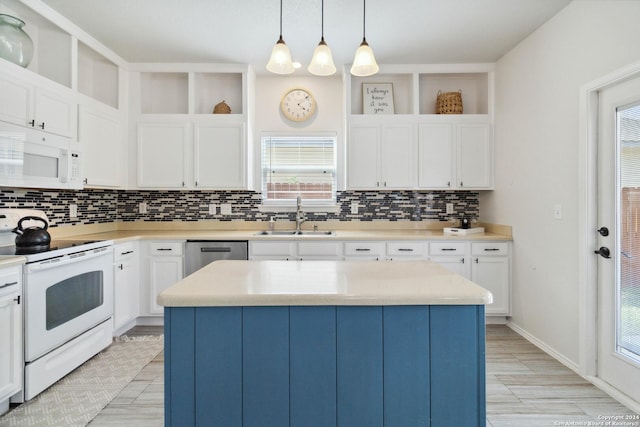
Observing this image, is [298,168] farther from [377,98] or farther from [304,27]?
[304,27]

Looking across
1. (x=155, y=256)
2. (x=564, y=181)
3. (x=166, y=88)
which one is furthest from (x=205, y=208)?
(x=564, y=181)

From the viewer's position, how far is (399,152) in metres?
3.71

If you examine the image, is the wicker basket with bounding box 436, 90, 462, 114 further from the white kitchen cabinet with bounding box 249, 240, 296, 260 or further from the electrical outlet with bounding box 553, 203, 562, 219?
the white kitchen cabinet with bounding box 249, 240, 296, 260

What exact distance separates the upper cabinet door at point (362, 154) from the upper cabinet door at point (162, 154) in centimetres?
171

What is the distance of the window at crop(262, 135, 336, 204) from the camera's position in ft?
13.3

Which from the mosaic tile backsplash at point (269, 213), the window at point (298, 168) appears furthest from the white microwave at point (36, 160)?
the window at point (298, 168)

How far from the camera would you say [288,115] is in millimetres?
3998

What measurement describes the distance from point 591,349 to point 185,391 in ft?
8.48

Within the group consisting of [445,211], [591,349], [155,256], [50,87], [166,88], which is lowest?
[591,349]

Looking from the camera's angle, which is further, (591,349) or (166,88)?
(166,88)

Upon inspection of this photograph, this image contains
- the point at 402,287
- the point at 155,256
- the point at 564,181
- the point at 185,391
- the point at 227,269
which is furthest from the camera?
the point at 155,256

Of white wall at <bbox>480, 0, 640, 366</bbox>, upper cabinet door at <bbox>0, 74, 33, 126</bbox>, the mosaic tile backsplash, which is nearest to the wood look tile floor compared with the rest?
white wall at <bbox>480, 0, 640, 366</bbox>

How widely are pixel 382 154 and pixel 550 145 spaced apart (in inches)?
58.1

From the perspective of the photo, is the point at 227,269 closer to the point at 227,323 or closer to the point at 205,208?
the point at 227,323
